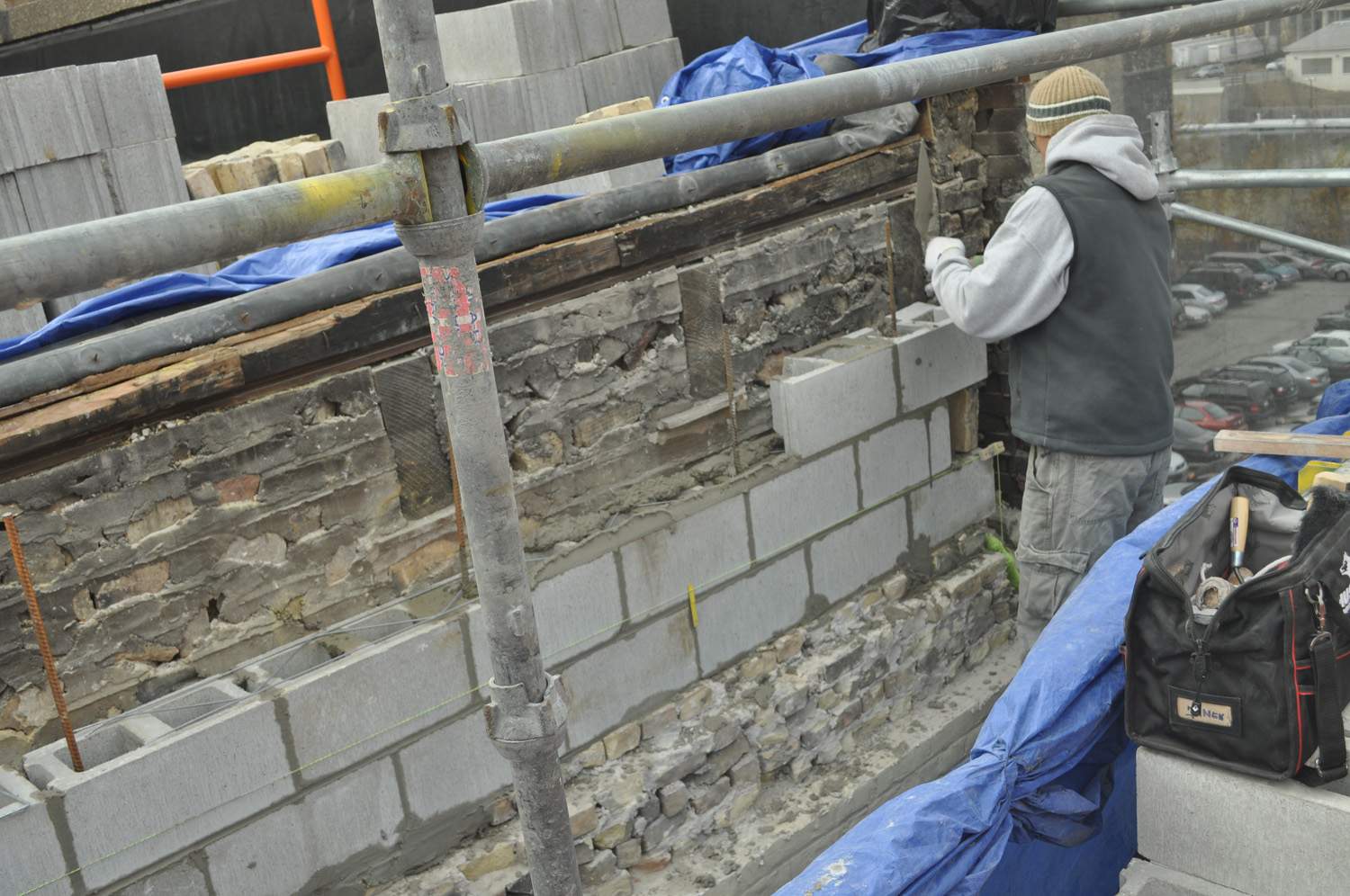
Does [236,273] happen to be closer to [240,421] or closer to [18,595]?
[240,421]

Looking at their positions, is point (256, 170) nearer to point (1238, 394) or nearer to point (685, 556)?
point (685, 556)

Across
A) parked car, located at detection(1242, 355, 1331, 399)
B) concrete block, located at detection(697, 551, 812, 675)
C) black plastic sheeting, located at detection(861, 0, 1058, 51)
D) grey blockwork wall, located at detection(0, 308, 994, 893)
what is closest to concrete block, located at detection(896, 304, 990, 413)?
grey blockwork wall, located at detection(0, 308, 994, 893)

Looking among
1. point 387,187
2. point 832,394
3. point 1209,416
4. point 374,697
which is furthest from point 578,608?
point 1209,416

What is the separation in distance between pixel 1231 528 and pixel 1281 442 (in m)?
0.65

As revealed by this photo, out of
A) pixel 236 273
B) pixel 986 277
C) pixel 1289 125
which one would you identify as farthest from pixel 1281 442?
pixel 236 273

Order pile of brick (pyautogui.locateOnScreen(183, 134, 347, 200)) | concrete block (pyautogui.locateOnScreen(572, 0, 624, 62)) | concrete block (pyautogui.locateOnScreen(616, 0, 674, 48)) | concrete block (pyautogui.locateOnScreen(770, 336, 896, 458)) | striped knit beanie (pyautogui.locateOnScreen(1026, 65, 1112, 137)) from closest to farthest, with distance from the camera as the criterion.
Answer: striped knit beanie (pyautogui.locateOnScreen(1026, 65, 1112, 137))
concrete block (pyautogui.locateOnScreen(770, 336, 896, 458))
pile of brick (pyautogui.locateOnScreen(183, 134, 347, 200))
concrete block (pyautogui.locateOnScreen(572, 0, 624, 62))
concrete block (pyautogui.locateOnScreen(616, 0, 674, 48))

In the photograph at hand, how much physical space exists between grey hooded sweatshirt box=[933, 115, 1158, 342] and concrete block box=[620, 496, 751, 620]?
93 cm

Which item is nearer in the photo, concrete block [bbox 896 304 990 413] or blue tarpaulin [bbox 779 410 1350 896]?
blue tarpaulin [bbox 779 410 1350 896]

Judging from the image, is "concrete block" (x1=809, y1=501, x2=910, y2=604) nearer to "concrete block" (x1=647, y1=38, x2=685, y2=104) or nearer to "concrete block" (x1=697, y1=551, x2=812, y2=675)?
"concrete block" (x1=697, y1=551, x2=812, y2=675)

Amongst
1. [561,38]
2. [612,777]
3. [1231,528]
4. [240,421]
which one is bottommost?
[612,777]

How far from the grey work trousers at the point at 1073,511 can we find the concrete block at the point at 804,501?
0.60 metres

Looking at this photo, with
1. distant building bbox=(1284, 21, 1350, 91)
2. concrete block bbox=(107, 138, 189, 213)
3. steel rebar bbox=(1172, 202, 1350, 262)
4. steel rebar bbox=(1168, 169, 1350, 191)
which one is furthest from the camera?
distant building bbox=(1284, 21, 1350, 91)

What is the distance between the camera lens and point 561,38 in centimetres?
488

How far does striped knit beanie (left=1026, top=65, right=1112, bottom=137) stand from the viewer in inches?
151
